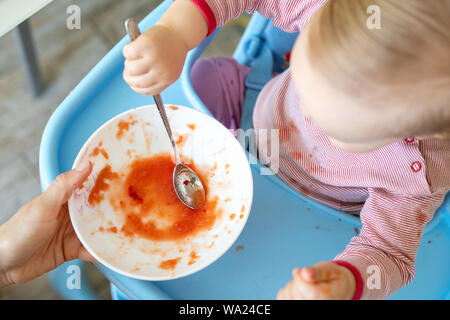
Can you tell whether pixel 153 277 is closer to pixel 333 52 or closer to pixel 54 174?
pixel 54 174

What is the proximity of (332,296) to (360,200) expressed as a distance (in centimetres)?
28

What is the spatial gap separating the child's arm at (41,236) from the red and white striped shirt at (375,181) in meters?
0.33

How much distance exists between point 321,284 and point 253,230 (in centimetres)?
18

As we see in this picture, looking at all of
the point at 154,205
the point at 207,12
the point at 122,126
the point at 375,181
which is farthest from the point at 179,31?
the point at 375,181

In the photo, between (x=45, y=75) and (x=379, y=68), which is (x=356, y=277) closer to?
(x=379, y=68)

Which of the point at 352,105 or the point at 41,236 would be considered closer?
the point at 352,105

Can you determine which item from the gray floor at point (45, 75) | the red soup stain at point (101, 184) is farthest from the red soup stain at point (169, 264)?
the gray floor at point (45, 75)

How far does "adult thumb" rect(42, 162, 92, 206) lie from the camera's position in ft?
1.66

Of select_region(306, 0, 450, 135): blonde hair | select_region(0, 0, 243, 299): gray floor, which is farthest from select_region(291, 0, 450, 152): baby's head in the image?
A: select_region(0, 0, 243, 299): gray floor

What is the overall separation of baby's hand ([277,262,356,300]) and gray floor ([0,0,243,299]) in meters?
0.70

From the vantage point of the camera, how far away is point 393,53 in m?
0.38

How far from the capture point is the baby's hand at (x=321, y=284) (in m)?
0.47

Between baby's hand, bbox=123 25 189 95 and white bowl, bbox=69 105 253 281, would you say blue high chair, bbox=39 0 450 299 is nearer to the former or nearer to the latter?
white bowl, bbox=69 105 253 281
